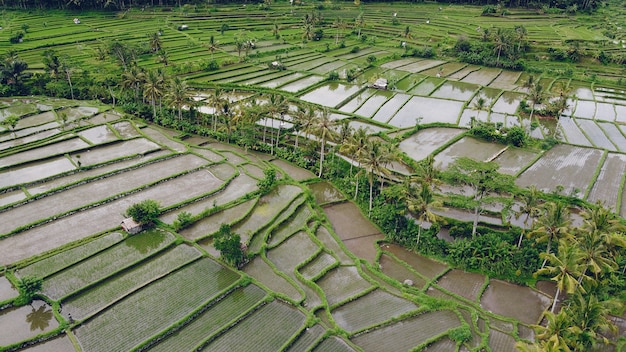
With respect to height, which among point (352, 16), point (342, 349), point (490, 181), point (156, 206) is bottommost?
point (342, 349)

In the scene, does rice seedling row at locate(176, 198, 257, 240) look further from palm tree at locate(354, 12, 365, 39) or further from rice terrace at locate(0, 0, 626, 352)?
palm tree at locate(354, 12, 365, 39)

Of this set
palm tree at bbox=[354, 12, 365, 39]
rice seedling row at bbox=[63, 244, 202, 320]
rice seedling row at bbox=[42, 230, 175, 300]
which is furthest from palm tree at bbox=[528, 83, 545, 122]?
rice seedling row at bbox=[42, 230, 175, 300]

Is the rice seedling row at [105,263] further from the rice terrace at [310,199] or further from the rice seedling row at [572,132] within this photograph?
the rice seedling row at [572,132]

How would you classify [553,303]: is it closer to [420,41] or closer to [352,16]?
[420,41]

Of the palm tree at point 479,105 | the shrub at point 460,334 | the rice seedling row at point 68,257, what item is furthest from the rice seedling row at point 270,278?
the palm tree at point 479,105

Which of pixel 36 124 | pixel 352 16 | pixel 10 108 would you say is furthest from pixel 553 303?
pixel 352 16
